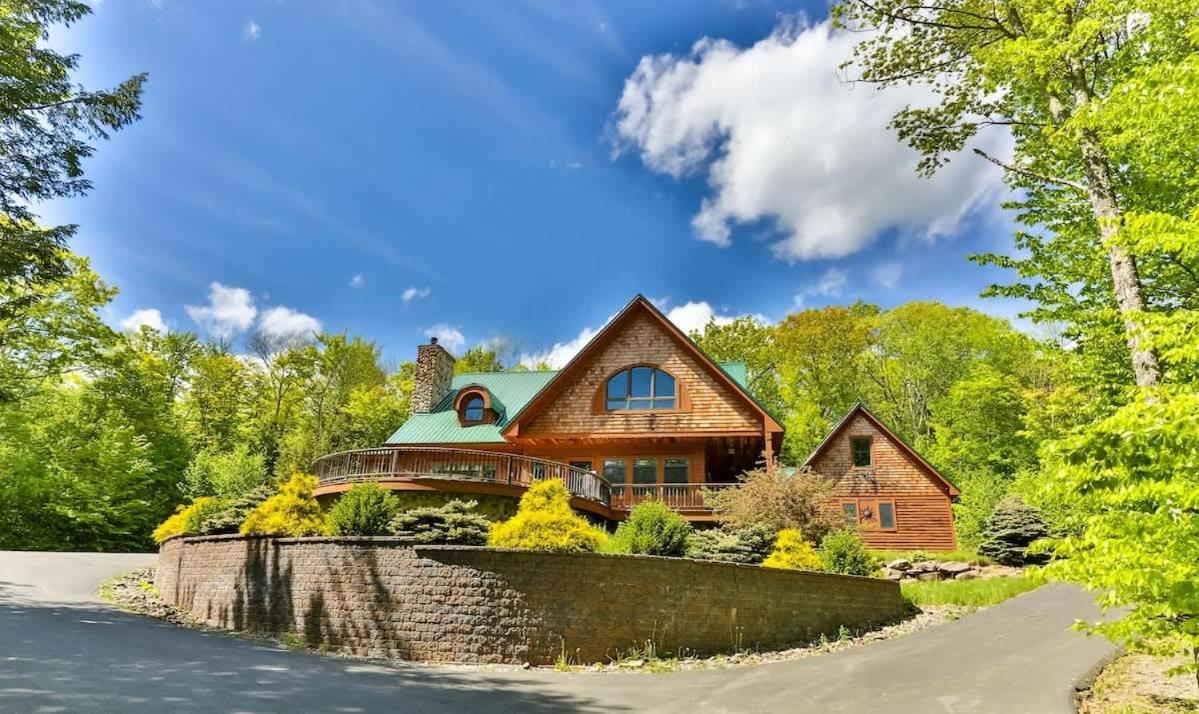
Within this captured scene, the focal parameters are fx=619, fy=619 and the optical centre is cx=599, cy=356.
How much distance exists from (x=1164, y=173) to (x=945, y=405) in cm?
2690

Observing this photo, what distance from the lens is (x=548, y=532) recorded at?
10008 millimetres

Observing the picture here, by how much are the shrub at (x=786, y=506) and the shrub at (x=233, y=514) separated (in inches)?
439

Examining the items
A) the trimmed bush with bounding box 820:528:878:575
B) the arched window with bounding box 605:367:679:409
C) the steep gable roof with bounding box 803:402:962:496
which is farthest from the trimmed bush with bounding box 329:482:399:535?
the steep gable roof with bounding box 803:402:962:496

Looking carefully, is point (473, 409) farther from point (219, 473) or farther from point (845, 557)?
point (845, 557)

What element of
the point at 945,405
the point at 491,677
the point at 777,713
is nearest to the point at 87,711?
the point at 491,677

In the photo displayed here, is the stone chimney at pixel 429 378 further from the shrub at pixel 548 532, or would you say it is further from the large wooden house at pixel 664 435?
the shrub at pixel 548 532

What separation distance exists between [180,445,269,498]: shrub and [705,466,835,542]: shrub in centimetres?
1746

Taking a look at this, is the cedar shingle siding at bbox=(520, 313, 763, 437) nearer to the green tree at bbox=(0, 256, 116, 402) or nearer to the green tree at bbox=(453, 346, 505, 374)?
the green tree at bbox=(0, 256, 116, 402)

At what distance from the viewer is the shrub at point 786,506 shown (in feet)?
49.1

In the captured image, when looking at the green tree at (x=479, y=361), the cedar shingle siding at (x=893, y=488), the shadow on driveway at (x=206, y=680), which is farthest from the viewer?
the green tree at (x=479, y=361)

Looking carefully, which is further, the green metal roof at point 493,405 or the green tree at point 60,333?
the green metal roof at point 493,405

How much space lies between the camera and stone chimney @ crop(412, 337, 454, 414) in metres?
25.5

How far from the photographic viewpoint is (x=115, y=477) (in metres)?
25.0

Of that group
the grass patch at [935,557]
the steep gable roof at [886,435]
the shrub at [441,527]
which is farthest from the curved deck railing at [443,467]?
the steep gable roof at [886,435]
